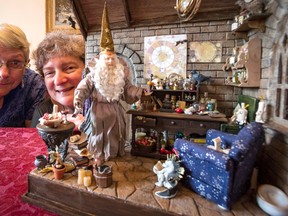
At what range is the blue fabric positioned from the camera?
2.47 metres

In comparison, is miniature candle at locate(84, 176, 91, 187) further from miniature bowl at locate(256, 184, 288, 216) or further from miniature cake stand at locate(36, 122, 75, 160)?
miniature bowl at locate(256, 184, 288, 216)

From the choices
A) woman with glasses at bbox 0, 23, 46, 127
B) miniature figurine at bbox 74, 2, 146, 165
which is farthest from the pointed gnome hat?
woman with glasses at bbox 0, 23, 46, 127

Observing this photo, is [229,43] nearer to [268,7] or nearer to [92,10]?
[268,7]

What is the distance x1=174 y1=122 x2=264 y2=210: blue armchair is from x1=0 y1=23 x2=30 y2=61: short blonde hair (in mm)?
2106

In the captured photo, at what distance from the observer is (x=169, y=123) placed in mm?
1908

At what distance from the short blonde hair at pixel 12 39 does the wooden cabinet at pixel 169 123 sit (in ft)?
5.03

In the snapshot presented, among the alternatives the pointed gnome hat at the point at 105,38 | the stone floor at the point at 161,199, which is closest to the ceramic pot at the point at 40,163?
the stone floor at the point at 161,199

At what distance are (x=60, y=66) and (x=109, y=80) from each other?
895 millimetres

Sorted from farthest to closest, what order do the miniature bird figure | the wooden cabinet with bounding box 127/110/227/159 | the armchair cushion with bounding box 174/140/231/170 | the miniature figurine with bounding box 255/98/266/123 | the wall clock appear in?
the wall clock, the miniature bird figure, the wooden cabinet with bounding box 127/110/227/159, the miniature figurine with bounding box 255/98/266/123, the armchair cushion with bounding box 174/140/231/170

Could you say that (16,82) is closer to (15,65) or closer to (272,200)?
(15,65)

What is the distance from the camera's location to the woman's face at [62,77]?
2.24 meters

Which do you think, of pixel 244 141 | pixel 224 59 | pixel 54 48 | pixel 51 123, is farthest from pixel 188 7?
pixel 54 48

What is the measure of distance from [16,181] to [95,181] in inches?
29.5

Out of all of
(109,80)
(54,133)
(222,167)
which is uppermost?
(109,80)
